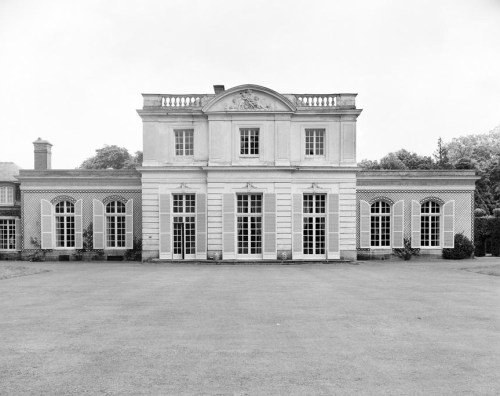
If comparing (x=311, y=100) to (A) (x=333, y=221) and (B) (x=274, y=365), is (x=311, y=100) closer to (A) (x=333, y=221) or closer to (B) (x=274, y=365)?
(A) (x=333, y=221)

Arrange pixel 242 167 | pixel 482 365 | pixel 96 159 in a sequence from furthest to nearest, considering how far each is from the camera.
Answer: pixel 96 159 → pixel 242 167 → pixel 482 365

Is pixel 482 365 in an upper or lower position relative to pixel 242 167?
lower

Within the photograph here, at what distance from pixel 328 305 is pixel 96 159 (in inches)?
2125

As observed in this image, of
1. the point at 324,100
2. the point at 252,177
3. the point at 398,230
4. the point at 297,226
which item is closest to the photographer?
the point at 252,177

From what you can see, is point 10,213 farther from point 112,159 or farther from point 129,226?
point 112,159

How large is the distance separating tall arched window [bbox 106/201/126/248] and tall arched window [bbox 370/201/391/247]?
14.1m

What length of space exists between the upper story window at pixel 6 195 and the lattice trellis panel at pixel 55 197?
1876 millimetres

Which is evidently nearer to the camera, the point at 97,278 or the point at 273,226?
the point at 97,278

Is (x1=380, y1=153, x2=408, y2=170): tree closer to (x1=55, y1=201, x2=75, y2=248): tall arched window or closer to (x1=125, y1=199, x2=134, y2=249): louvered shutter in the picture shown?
(x1=125, y1=199, x2=134, y2=249): louvered shutter

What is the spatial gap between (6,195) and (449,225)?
84.8 feet

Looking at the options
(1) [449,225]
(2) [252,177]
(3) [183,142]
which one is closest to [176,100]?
(3) [183,142]

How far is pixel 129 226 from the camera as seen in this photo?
1091 inches

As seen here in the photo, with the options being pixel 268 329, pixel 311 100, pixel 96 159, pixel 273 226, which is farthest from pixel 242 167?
pixel 96 159

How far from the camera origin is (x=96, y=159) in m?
61.0
